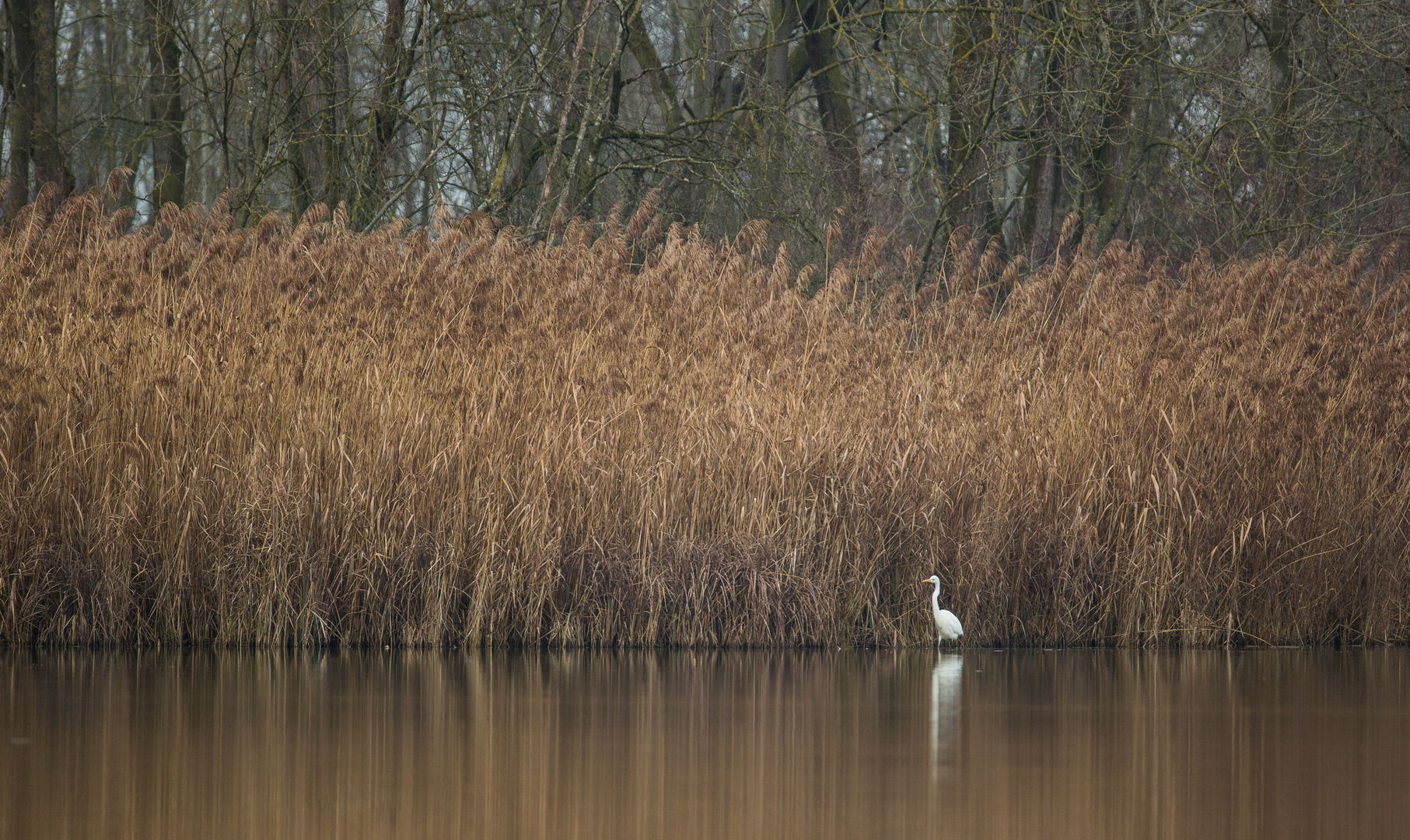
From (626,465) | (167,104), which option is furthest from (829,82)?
(626,465)

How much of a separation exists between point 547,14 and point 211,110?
2829mm

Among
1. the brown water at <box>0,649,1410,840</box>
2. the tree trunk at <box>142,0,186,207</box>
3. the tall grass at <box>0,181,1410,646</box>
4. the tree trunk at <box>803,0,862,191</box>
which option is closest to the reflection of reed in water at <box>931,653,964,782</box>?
the brown water at <box>0,649,1410,840</box>

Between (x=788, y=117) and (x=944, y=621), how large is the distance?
7999mm

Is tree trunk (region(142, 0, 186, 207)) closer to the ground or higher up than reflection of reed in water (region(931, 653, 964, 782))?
higher up

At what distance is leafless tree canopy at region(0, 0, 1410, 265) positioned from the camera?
11.9 metres

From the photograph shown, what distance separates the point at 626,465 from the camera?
6.28 metres

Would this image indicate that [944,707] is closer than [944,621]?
Yes

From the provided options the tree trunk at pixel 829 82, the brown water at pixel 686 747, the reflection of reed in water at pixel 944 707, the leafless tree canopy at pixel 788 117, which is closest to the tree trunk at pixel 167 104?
the leafless tree canopy at pixel 788 117

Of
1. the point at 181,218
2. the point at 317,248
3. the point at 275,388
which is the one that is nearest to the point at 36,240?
the point at 181,218

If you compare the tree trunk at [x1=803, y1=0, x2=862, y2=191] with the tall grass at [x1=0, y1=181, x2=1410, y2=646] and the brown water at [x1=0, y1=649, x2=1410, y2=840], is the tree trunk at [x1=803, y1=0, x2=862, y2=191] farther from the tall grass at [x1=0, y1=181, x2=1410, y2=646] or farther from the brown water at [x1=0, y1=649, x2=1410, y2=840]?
the brown water at [x1=0, y1=649, x2=1410, y2=840]

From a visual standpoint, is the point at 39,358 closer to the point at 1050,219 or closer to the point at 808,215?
the point at 808,215

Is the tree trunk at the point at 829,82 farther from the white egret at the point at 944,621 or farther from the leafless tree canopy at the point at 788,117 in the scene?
the white egret at the point at 944,621

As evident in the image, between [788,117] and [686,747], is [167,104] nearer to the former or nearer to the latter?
[788,117]

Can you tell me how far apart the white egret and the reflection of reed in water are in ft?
0.30
